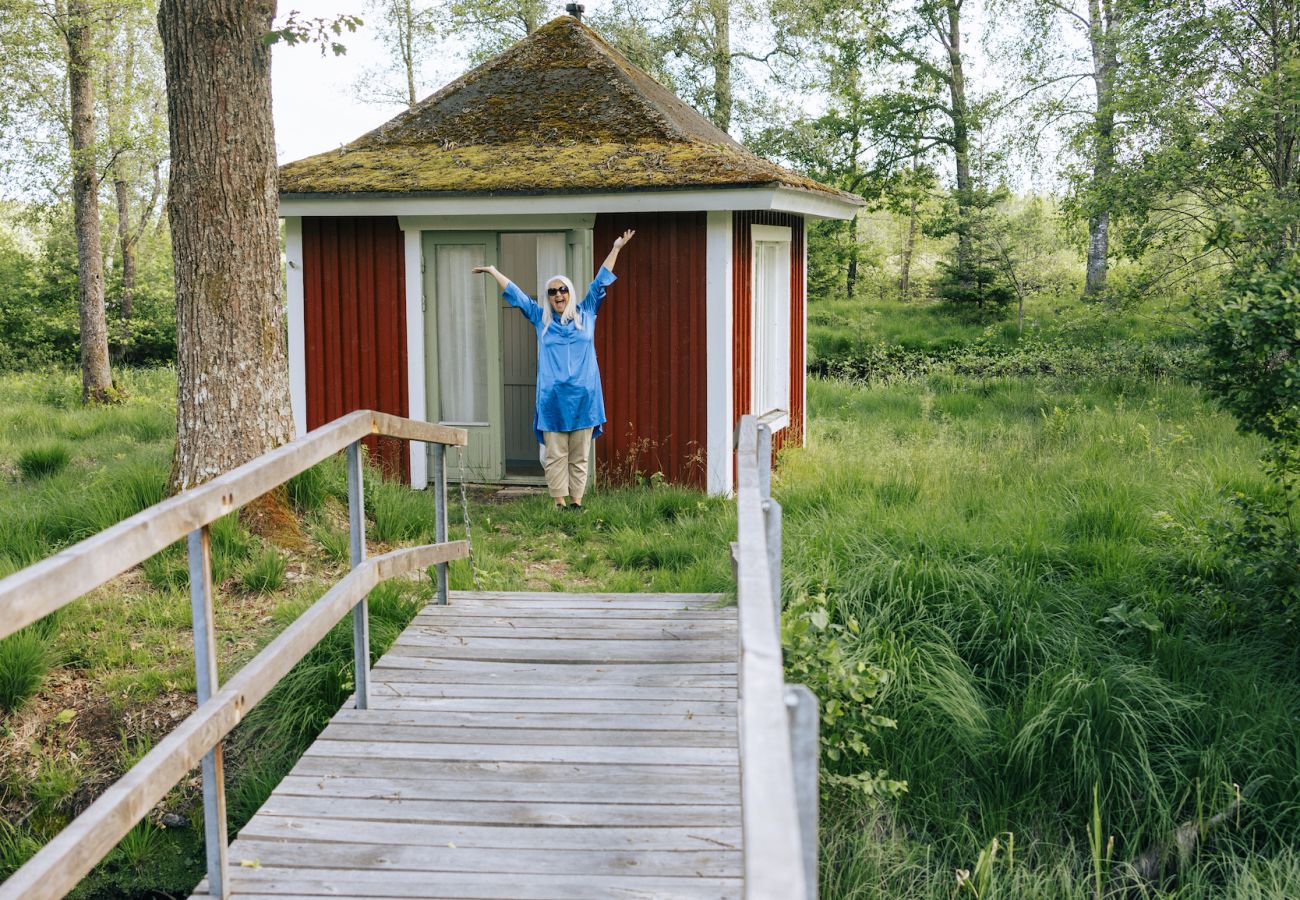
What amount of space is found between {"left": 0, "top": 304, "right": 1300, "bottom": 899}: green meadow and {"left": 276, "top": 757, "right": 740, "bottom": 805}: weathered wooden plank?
3.24 feet

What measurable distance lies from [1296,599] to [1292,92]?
6.87m

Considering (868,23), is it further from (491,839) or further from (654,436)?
(491,839)

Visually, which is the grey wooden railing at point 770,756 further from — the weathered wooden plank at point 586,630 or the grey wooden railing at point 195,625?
the weathered wooden plank at point 586,630

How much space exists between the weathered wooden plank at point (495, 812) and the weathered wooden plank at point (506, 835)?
0.11ft

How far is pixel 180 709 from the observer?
6.13 meters

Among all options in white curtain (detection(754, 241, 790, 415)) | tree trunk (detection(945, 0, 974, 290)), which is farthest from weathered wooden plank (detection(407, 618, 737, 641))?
tree trunk (detection(945, 0, 974, 290))

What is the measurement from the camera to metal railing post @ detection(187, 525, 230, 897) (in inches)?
136

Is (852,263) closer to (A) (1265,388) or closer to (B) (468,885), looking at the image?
(A) (1265,388)

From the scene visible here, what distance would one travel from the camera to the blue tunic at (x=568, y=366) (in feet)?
32.2

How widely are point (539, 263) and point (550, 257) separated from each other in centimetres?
14

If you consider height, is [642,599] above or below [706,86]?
below

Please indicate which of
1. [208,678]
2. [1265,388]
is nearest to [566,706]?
[208,678]

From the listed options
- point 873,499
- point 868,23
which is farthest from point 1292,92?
point 868,23

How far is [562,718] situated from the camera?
4957 mm
